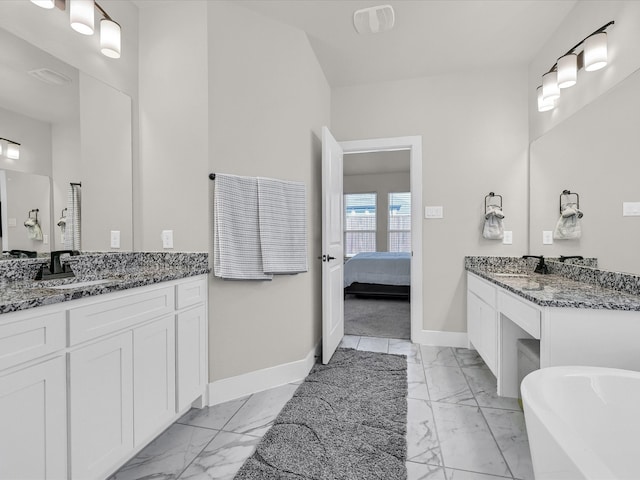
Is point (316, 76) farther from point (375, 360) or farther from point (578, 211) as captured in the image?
point (375, 360)

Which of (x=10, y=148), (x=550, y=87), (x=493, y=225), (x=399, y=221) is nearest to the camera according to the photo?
(x=10, y=148)

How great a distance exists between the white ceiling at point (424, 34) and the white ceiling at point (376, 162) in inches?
108

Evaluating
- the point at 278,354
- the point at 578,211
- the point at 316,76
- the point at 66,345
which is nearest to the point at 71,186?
the point at 66,345

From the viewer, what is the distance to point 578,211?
2004 mm

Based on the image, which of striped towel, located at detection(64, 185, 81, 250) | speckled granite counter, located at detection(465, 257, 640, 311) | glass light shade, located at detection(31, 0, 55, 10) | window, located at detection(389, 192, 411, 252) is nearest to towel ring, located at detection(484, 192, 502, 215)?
speckled granite counter, located at detection(465, 257, 640, 311)

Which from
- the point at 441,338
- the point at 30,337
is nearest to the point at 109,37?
the point at 30,337

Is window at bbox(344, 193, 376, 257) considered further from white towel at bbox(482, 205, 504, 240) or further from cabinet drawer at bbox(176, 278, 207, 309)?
cabinet drawer at bbox(176, 278, 207, 309)

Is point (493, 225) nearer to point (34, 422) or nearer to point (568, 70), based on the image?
point (568, 70)

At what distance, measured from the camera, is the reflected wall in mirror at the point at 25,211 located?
142cm

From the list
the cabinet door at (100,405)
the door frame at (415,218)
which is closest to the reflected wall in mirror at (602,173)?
the door frame at (415,218)

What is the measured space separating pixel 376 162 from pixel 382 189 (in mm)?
1216

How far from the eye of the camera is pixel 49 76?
163cm


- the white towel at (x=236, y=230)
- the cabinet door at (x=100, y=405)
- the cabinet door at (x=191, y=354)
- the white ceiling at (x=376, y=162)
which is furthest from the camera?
the white ceiling at (x=376, y=162)

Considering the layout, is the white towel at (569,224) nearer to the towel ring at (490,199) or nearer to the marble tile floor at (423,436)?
the towel ring at (490,199)
